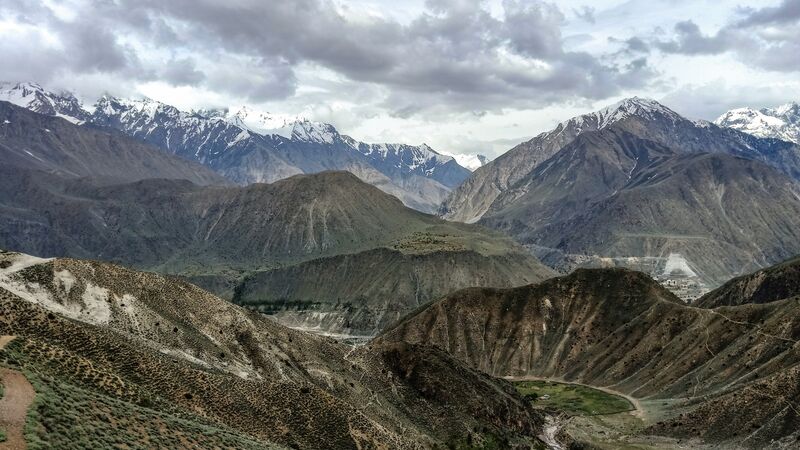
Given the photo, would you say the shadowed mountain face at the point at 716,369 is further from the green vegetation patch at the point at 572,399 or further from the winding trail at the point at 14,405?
the winding trail at the point at 14,405

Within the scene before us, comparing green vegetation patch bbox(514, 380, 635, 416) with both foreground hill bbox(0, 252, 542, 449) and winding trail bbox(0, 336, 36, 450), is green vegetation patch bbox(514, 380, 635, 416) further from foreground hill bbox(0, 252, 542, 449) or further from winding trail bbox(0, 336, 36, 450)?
winding trail bbox(0, 336, 36, 450)

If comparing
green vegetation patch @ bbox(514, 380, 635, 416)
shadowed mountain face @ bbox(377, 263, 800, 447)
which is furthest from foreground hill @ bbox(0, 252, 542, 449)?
shadowed mountain face @ bbox(377, 263, 800, 447)

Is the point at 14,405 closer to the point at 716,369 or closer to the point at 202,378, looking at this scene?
the point at 202,378

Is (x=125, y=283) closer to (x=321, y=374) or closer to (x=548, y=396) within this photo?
(x=321, y=374)

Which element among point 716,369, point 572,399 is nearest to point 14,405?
point 572,399

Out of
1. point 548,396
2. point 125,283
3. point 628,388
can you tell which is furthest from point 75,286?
point 628,388

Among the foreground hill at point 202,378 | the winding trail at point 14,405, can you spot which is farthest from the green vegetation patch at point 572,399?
the winding trail at point 14,405
